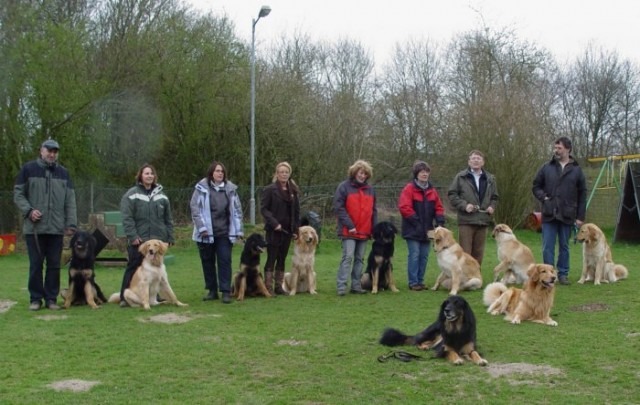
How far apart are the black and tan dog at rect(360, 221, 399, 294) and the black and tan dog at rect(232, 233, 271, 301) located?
1.33 meters

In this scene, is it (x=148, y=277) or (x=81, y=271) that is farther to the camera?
(x=81, y=271)

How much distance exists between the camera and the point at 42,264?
743 cm

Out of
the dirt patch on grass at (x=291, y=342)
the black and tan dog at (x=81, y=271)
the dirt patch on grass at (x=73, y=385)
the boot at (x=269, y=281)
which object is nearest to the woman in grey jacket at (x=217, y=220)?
the boot at (x=269, y=281)

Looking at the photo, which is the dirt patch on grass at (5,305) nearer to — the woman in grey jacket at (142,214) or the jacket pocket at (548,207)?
the woman in grey jacket at (142,214)

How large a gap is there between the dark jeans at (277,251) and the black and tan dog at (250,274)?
6.0 inches

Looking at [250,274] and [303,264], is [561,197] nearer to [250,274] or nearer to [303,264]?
[303,264]

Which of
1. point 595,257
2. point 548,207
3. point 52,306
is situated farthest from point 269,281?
point 595,257

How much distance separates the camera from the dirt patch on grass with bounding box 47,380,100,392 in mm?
4257

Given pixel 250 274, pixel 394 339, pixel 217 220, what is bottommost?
pixel 394 339

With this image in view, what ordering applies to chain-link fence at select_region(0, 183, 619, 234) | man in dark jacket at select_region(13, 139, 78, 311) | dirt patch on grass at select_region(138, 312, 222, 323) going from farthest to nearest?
chain-link fence at select_region(0, 183, 619, 234), man in dark jacket at select_region(13, 139, 78, 311), dirt patch on grass at select_region(138, 312, 222, 323)

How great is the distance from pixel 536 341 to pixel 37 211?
199 inches

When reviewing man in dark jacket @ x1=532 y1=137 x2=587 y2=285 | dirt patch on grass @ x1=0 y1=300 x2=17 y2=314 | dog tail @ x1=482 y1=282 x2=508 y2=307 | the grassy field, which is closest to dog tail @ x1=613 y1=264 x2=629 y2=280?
the grassy field

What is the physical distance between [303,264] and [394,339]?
10.4 feet

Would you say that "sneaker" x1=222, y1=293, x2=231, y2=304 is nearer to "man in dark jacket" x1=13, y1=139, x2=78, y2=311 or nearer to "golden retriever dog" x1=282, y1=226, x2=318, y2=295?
"golden retriever dog" x1=282, y1=226, x2=318, y2=295
